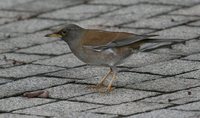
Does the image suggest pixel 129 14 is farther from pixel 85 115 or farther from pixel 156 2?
pixel 85 115

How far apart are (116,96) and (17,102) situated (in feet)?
2.95

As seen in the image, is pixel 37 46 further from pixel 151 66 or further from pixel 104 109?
pixel 104 109

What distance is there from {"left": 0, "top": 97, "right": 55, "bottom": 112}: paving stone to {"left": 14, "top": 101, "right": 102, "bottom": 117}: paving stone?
12 cm

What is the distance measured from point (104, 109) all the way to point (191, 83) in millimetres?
1028

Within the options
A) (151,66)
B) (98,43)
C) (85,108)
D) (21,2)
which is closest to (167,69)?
(151,66)

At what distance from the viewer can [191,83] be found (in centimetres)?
714

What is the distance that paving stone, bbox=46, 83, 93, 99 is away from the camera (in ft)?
23.1

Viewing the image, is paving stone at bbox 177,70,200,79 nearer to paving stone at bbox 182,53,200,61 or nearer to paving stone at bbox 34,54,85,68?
paving stone at bbox 182,53,200,61

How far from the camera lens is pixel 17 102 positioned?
6902 millimetres

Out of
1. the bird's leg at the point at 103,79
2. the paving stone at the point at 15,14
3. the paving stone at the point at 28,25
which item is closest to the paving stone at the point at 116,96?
the bird's leg at the point at 103,79

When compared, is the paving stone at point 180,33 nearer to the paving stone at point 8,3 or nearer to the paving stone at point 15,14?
the paving stone at point 15,14

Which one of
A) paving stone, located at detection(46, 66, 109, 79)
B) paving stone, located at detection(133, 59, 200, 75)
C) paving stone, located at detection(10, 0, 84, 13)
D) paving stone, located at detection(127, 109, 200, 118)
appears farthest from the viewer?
paving stone, located at detection(10, 0, 84, 13)

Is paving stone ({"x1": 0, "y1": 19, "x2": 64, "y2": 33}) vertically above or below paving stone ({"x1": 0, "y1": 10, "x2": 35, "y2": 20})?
below

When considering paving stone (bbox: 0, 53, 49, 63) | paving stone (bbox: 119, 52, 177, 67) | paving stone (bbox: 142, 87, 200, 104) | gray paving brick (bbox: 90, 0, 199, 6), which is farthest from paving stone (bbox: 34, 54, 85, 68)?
gray paving brick (bbox: 90, 0, 199, 6)
